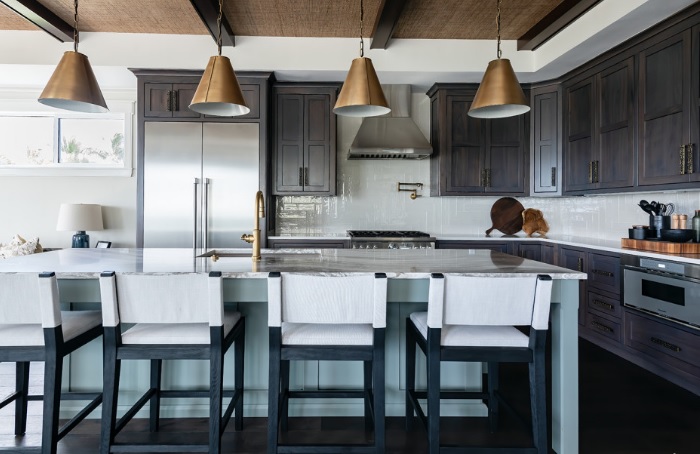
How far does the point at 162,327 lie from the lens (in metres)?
1.87

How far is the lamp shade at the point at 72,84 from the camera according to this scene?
224 centimetres

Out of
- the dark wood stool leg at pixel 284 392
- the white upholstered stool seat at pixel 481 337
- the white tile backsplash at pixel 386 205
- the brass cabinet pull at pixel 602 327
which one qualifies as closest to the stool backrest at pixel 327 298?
the white upholstered stool seat at pixel 481 337

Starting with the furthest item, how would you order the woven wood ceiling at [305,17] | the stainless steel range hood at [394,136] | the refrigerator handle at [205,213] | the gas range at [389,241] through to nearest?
the stainless steel range hood at [394,136] → the gas range at [389,241] → the refrigerator handle at [205,213] → the woven wood ceiling at [305,17]

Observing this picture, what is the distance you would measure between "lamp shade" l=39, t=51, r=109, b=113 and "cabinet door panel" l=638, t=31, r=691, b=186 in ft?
13.0

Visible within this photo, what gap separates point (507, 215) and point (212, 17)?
389 centimetres

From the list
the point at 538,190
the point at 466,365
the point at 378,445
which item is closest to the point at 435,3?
the point at 538,190

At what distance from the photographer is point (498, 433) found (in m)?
2.26

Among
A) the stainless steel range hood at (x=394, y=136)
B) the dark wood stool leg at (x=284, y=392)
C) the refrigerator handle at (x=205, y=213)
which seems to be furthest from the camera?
the stainless steel range hood at (x=394, y=136)

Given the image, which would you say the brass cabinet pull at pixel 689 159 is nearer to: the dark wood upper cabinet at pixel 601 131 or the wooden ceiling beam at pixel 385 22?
the dark wood upper cabinet at pixel 601 131

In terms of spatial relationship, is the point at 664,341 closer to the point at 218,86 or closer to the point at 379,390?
the point at 379,390

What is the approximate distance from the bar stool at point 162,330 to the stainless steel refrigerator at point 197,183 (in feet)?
8.64

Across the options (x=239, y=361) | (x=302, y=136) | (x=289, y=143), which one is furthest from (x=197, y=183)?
(x=239, y=361)

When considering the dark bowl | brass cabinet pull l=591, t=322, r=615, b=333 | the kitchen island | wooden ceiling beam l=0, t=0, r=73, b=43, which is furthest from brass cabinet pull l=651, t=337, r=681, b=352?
wooden ceiling beam l=0, t=0, r=73, b=43

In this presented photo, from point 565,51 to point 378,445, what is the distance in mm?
3897
